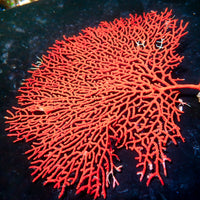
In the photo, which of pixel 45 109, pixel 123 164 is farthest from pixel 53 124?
pixel 123 164

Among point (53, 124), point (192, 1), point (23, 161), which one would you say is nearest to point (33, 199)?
point (23, 161)

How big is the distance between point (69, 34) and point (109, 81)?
2.31 meters

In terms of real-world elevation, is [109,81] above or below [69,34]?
below

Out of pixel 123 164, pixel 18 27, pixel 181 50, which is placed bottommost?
pixel 123 164

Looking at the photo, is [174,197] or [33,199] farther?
[33,199]

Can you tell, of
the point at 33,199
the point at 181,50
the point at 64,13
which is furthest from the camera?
the point at 64,13

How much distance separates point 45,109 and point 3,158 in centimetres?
103

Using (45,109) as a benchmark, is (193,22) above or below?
above

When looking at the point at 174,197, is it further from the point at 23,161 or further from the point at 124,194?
the point at 23,161

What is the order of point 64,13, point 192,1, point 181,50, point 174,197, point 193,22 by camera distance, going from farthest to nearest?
point 64,13, point 192,1, point 193,22, point 181,50, point 174,197

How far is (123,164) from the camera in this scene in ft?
7.48

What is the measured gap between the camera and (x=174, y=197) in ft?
6.49

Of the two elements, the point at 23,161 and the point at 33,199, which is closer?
the point at 33,199

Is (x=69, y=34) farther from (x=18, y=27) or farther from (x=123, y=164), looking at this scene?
(x=123, y=164)
